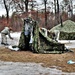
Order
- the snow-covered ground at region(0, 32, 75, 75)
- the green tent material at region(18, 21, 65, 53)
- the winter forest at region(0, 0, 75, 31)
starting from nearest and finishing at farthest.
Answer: the snow-covered ground at region(0, 32, 75, 75) → the green tent material at region(18, 21, 65, 53) → the winter forest at region(0, 0, 75, 31)

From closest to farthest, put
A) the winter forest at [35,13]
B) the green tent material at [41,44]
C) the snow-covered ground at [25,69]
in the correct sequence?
the snow-covered ground at [25,69] < the green tent material at [41,44] < the winter forest at [35,13]

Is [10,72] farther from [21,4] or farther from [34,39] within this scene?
[21,4]

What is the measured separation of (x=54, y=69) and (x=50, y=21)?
38.7 meters

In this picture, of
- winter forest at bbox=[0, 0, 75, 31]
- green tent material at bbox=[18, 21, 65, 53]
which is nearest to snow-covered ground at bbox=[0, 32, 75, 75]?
green tent material at bbox=[18, 21, 65, 53]

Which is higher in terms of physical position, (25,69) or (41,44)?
(25,69)

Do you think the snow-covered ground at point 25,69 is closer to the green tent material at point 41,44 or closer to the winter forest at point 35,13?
the green tent material at point 41,44

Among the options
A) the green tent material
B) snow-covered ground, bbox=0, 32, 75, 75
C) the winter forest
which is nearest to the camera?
snow-covered ground, bbox=0, 32, 75, 75

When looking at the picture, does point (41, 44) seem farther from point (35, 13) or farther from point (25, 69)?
point (35, 13)

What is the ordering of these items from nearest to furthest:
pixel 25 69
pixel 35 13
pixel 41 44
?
pixel 25 69, pixel 41 44, pixel 35 13

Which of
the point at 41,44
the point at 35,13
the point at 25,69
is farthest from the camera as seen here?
the point at 35,13

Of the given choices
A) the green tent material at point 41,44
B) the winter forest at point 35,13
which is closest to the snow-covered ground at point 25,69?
the green tent material at point 41,44

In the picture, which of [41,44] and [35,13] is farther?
[35,13]

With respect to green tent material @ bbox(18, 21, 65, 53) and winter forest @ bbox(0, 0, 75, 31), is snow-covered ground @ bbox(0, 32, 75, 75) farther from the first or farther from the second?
winter forest @ bbox(0, 0, 75, 31)

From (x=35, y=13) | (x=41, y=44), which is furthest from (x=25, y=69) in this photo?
(x=35, y=13)
